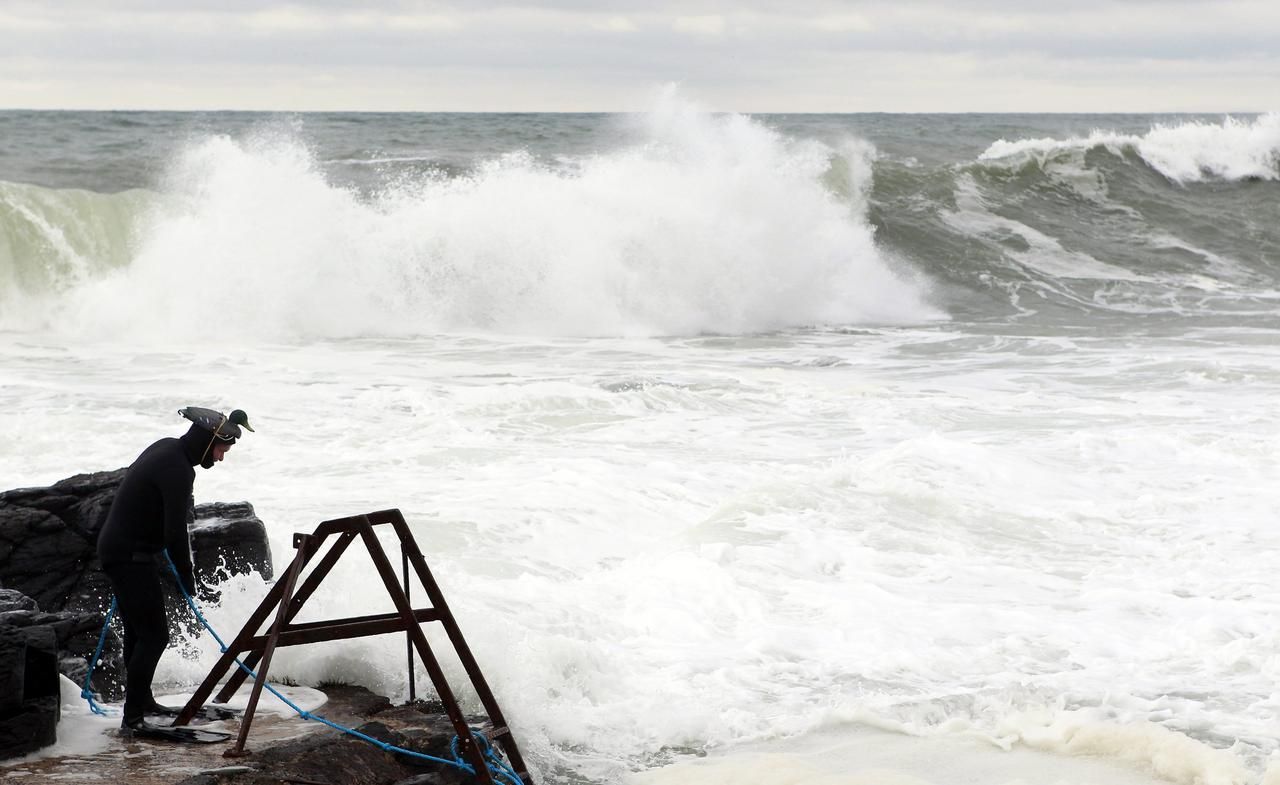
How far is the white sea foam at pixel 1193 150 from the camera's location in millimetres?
34312

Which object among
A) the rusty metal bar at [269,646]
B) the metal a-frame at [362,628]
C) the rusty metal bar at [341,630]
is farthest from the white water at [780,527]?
the rusty metal bar at [269,646]

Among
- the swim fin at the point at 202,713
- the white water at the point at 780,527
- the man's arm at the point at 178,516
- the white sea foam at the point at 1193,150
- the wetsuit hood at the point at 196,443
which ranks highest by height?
the white sea foam at the point at 1193,150

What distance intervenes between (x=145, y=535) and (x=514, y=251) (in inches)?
634

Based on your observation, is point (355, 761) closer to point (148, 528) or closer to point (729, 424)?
point (148, 528)

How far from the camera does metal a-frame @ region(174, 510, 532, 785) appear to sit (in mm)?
4668

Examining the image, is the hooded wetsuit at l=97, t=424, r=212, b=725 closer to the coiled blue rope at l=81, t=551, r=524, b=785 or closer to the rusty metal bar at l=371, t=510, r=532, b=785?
the coiled blue rope at l=81, t=551, r=524, b=785

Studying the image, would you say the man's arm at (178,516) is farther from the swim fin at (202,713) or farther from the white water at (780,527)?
the white water at (780,527)

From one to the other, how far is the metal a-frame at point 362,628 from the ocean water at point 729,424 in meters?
0.77

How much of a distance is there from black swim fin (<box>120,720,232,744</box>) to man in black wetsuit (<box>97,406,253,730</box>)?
0.01m

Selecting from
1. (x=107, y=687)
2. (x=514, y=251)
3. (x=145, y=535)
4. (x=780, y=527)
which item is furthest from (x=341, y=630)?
(x=514, y=251)

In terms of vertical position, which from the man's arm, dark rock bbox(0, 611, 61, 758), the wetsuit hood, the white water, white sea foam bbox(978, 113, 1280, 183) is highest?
white sea foam bbox(978, 113, 1280, 183)

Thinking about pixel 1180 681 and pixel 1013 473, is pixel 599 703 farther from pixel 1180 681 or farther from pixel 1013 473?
pixel 1013 473

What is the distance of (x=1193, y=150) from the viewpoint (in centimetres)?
3562

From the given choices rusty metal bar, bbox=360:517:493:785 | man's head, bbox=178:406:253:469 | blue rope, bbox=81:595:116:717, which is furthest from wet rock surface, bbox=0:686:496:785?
man's head, bbox=178:406:253:469
